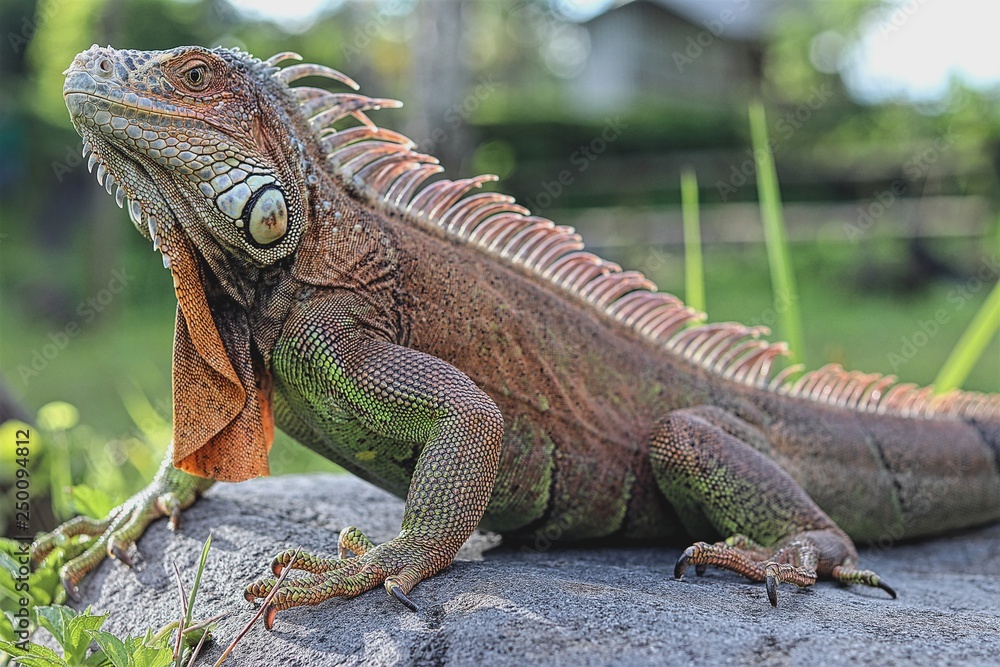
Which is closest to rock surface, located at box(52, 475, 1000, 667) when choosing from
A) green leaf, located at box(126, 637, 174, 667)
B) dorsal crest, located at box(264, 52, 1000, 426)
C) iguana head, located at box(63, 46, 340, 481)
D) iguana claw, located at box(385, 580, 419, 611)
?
iguana claw, located at box(385, 580, 419, 611)

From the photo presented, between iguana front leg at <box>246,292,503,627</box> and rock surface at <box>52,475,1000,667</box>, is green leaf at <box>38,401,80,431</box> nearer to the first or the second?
rock surface at <box>52,475,1000,667</box>

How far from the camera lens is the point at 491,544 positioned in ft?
12.0

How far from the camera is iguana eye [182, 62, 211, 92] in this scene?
289 cm

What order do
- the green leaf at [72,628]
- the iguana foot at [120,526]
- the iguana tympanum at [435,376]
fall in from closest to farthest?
1. the green leaf at [72,628]
2. the iguana tympanum at [435,376]
3. the iguana foot at [120,526]

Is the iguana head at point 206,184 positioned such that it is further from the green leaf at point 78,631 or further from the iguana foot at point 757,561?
the iguana foot at point 757,561

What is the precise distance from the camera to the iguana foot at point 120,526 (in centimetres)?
349

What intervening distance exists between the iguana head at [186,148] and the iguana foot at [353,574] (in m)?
0.99

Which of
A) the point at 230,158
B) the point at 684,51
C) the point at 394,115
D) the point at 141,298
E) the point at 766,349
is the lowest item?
the point at 141,298

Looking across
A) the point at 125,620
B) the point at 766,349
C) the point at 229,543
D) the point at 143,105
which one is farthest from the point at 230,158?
the point at 766,349

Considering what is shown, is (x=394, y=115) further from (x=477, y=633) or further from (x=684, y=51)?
(x=684, y=51)

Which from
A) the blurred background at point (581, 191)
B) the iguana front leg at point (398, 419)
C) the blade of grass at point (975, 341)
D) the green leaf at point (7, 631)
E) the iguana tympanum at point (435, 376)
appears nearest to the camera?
the iguana front leg at point (398, 419)

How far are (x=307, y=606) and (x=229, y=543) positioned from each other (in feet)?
2.80

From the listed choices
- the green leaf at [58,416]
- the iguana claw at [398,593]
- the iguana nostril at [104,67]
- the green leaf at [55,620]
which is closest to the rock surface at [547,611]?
the iguana claw at [398,593]

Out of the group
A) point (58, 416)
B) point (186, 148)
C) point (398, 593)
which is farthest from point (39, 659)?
point (58, 416)
